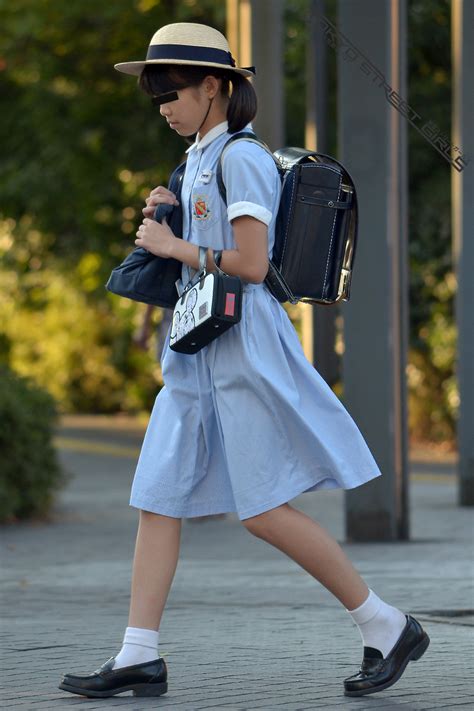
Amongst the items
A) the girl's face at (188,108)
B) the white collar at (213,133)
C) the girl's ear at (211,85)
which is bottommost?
the white collar at (213,133)

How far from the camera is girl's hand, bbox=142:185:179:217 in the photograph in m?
5.13

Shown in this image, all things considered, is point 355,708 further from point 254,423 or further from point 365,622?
point 254,423

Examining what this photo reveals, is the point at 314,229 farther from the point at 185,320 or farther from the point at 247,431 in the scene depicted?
the point at 247,431

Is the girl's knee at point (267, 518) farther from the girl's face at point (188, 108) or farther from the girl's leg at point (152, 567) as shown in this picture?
the girl's face at point (188, 108)

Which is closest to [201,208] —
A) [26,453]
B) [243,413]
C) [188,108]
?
[188,108]

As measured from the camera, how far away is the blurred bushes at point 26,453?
1092 centimetres

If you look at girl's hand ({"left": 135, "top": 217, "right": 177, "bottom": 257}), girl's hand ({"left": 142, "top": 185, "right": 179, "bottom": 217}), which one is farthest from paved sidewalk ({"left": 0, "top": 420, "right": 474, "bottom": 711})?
girl's hand ({"left": 142, "top": 185, "right": 179, "bottom": 217})

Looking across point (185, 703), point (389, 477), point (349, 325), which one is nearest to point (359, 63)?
point (349, 325)

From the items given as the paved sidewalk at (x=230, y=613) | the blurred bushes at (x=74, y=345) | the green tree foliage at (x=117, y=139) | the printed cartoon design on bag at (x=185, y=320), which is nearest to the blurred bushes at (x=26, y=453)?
the paved sidewalk at (x=230, y=613)

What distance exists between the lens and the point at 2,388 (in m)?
11.2

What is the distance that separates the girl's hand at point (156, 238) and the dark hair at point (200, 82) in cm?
36

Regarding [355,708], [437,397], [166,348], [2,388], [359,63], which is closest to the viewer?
[355,708]

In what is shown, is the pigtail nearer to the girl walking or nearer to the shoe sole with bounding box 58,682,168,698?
the girl walking

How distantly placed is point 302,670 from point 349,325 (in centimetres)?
420
